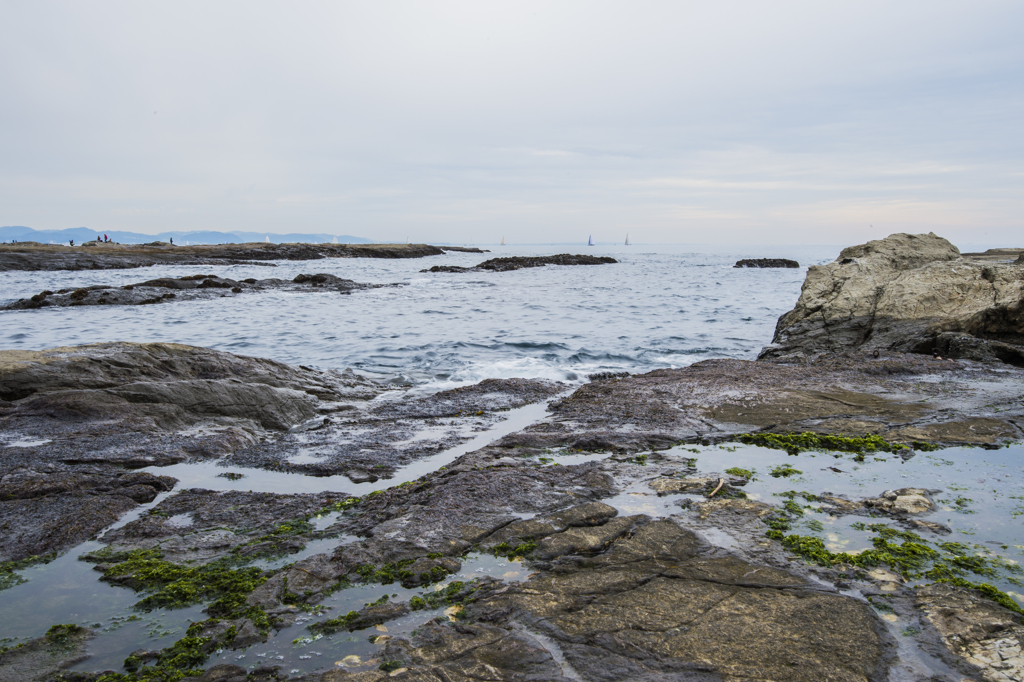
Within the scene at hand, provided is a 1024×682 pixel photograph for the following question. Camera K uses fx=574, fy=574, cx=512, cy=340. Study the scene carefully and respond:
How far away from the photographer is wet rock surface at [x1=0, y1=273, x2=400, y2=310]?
22.9 metres

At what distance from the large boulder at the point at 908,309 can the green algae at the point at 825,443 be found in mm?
5307

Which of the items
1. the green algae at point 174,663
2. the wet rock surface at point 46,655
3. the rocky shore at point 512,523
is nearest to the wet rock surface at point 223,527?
the rocky shore at point 512,523

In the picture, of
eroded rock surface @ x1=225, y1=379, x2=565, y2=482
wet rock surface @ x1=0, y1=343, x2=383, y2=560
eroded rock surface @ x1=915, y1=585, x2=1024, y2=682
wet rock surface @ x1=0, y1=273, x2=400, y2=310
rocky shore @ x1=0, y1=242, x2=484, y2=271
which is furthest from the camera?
rocky shore @ x1=0, y1=242, x2=484, y2=271

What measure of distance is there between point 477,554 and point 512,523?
1.55 ft

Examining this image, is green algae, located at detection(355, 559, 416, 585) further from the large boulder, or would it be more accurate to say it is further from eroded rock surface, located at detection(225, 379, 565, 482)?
the large boulder

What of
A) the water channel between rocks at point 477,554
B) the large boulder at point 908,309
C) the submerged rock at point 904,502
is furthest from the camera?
the large boulder at point 908,309

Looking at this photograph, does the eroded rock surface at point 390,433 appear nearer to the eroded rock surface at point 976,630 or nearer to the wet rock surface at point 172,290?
the eroded rock surface at point 976,630

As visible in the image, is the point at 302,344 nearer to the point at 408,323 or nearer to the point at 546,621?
the point at 408,323

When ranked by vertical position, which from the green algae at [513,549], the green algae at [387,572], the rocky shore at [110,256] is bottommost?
the green algae at [387,572]

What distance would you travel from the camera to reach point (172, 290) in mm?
27234

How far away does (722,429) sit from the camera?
6816 mm

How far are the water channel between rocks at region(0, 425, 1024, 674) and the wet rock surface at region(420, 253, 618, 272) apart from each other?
151ft

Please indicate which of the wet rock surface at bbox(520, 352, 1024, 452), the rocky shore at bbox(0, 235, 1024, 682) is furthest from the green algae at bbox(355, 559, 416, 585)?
the wet rock surface at bbox(520, 352, 1024, 452)

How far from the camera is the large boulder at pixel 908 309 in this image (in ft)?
34.1
